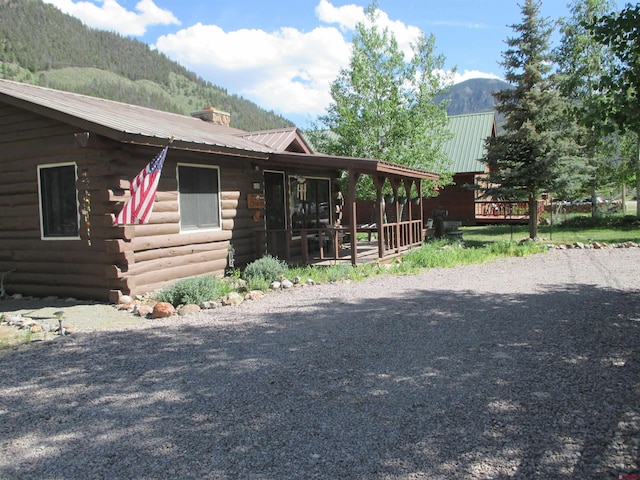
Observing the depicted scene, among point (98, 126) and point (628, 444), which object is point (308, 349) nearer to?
point (628, 444)

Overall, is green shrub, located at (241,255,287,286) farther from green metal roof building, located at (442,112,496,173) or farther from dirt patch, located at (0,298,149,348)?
green metal roof building, located at (442,112,496,173)

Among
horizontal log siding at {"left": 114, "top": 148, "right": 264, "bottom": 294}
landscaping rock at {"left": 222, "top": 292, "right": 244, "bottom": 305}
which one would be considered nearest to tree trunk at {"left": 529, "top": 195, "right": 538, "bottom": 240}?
horizontal log siding at {"left": 114, "top": 148, "right": 264, "bottom": 294}

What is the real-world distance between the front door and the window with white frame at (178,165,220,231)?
199cm

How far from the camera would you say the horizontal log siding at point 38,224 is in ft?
28.4

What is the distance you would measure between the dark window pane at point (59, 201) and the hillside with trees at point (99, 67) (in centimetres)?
7029

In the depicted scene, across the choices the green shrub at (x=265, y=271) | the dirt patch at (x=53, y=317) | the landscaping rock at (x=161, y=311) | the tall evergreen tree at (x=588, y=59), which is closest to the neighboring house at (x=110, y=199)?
the dirt patch at (x=53, y=317)

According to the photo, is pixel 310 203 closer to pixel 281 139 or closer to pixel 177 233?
pixel 281 139

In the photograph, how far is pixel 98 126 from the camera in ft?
26.1

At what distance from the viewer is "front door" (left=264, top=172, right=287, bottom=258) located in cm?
1277

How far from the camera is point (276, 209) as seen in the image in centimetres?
1316

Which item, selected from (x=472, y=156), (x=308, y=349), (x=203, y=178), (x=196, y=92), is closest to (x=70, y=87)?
(x=196, y=92)

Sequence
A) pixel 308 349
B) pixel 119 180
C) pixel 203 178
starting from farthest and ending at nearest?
1. pixel 203 178
2. pixel 119 180
3. pixel 308 349

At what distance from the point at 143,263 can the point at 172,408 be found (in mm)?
5315

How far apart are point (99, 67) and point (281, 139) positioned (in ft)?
357
